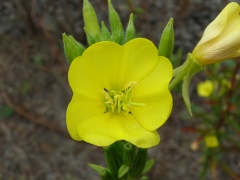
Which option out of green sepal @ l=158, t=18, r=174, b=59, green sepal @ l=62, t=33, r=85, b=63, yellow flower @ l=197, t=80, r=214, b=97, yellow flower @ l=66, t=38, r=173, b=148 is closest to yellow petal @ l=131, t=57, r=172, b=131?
yellow flower @ l=66, t=38, r=173, b=148

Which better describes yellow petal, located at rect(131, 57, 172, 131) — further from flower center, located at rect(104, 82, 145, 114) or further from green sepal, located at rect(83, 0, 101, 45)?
green sepal, located at rect(83, 0, 101, 45)

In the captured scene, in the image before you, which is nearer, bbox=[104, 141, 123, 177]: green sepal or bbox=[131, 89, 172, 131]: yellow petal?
bbox=[131, 89, 172, 131]: yellow petal

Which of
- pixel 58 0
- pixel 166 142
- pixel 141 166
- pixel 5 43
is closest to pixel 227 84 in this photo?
pixel 166 142

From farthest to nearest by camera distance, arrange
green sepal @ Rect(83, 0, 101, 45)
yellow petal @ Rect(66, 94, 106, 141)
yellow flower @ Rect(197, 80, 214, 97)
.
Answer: yellow flower @ Rect(197, 80, 214, 97) < green sepal @ Rect(83, 0, 101, 45) < yellow petal @ Rect(66, 94, 106, 141)

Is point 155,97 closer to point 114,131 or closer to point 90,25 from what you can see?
point 114,131

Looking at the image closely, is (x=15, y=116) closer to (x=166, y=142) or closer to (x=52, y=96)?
(x=52, y=96)

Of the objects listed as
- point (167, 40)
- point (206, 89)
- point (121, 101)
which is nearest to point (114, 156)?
point (121, 101)

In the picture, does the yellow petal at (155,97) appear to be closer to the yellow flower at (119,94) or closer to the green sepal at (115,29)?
the yellow flower at (119,94)
